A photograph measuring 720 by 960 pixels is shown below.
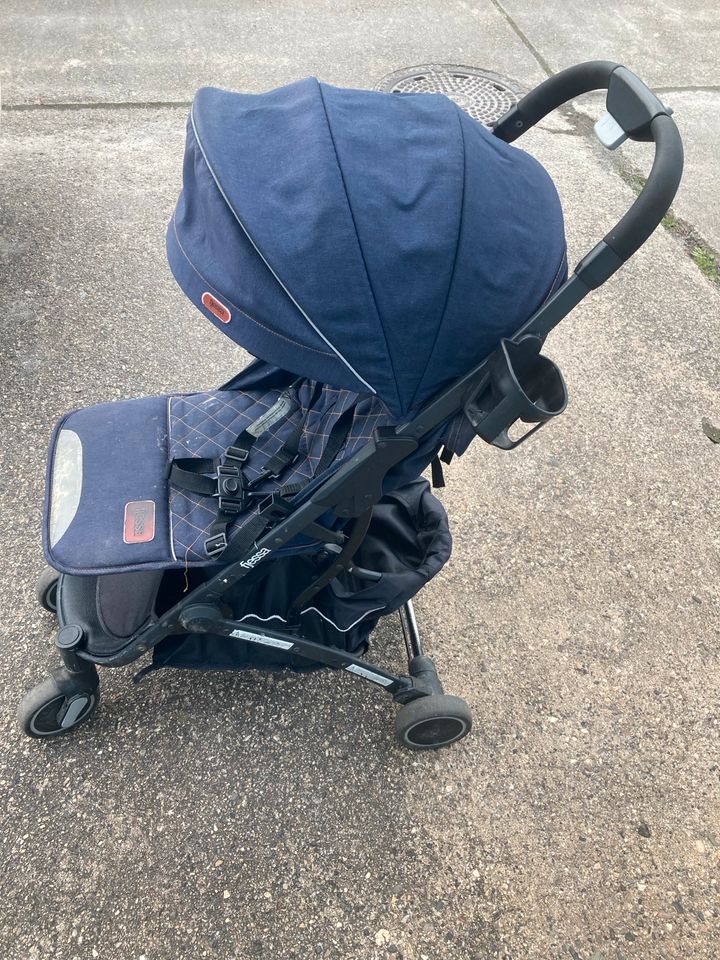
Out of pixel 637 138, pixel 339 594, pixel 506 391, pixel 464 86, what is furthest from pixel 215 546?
pixel 464 86

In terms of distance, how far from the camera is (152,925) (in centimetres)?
190

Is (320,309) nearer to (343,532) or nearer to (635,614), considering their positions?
(343,532)

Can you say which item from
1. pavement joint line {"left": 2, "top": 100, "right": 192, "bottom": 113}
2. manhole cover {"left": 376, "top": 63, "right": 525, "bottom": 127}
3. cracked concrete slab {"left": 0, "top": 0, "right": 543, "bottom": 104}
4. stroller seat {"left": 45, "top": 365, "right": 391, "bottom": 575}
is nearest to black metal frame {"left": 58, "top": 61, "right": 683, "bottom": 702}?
stroller seat {"left": 45, "top": 365, "right": 391, "bottom": 575}

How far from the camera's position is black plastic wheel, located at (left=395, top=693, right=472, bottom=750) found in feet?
6.91

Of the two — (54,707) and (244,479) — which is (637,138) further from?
(54,707)

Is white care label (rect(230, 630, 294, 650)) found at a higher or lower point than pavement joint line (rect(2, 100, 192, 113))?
higher

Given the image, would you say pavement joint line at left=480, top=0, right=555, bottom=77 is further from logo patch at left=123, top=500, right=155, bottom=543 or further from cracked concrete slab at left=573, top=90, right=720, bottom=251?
logo patch at left=123, top=500, right=155, bottom=543

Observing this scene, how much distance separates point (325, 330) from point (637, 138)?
0.74 metres

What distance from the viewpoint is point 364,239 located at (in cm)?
141

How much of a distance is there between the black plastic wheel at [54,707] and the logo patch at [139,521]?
588mm

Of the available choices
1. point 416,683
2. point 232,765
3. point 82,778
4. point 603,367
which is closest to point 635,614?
point 416,683

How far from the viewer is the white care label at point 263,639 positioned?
1.94 meters

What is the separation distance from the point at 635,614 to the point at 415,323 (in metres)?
1.68

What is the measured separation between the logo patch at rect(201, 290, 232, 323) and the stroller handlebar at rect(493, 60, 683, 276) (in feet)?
2.33
